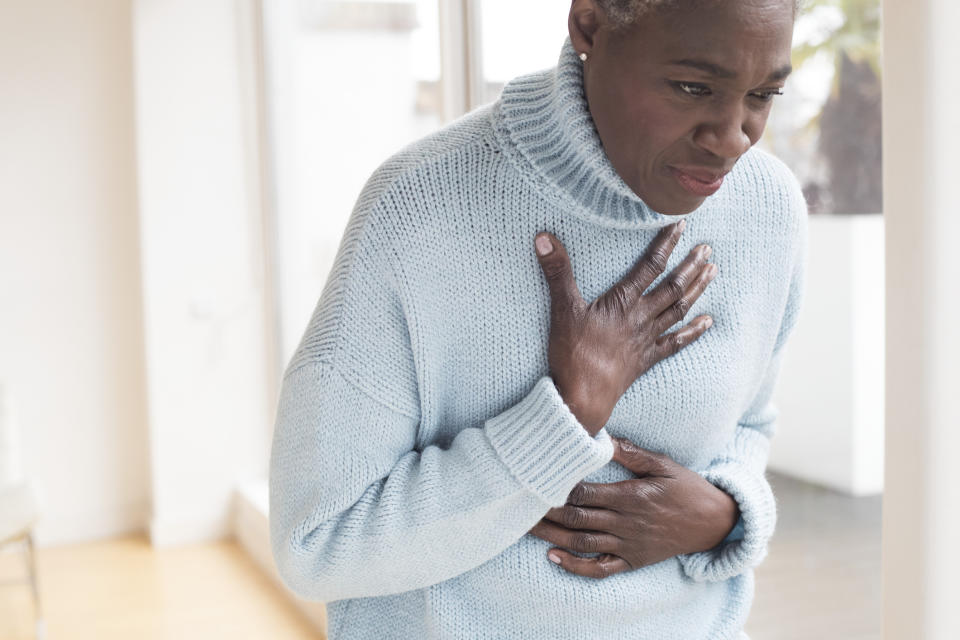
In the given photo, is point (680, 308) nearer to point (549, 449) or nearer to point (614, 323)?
point (614, 323)

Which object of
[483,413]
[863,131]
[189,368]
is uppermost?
[863,131]

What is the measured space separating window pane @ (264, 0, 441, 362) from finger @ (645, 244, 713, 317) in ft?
5.47

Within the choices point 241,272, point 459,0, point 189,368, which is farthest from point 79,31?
point 459,0

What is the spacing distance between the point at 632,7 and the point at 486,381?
1.25 feet

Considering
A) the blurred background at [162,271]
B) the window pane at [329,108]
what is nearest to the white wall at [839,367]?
the window pane at [329,108]

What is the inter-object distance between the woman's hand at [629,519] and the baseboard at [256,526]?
7.20ft

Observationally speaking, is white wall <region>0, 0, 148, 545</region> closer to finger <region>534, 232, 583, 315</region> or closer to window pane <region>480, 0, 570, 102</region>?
window pane <region>480, 0, 570, 102</region>

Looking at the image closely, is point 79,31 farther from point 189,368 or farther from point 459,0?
point 459,0

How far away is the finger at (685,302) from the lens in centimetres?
95

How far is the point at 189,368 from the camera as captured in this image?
367cm

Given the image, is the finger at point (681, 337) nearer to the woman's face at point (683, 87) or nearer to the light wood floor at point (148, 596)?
the woman's face at point (683, 87)

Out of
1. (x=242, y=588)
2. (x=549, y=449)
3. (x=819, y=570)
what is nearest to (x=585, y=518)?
(x=549, y=449)

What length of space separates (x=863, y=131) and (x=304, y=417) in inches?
32.2

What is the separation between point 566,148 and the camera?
0.92 m
